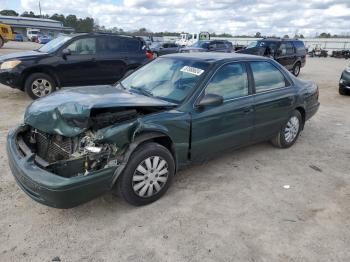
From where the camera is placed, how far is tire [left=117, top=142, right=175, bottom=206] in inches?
127

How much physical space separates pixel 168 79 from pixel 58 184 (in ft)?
6.63

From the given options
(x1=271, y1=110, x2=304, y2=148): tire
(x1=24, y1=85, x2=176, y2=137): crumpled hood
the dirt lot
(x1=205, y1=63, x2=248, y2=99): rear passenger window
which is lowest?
the dirt lot

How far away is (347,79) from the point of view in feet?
33.9

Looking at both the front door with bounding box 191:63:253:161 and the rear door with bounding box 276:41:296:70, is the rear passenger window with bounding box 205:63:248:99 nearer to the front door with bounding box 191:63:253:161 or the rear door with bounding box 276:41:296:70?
the front door with bounding box 191:63:253:161

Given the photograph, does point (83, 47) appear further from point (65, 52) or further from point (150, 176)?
point (150, 176)

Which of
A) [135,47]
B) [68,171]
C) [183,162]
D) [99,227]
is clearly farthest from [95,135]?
[135,47]

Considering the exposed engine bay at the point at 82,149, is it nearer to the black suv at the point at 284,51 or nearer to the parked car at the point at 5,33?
the black suv at the point at 284,51

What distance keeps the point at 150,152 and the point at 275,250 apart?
1534 mm

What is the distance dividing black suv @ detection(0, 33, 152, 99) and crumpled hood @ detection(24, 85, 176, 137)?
4447 millimetres

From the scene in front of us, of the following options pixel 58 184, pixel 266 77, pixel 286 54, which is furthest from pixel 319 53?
pixel 58 184

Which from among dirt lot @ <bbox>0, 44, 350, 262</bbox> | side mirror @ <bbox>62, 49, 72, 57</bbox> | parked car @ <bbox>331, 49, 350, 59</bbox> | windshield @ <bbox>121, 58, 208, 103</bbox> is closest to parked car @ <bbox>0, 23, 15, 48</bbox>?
side mirror @ <bbox>62, 49, 72, 57</bbox>

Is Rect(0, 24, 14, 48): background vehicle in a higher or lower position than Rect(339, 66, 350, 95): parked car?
higher

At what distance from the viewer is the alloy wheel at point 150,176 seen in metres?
3.31

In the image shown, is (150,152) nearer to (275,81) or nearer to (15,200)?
(15,200)
